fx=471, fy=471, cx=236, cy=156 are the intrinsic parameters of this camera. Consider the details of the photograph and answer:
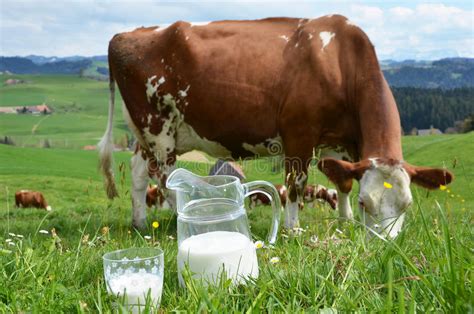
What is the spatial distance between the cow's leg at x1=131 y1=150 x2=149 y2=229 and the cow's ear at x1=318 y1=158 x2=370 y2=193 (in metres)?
3.47

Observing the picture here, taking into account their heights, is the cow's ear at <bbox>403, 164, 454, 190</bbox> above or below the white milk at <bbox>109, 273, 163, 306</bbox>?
above

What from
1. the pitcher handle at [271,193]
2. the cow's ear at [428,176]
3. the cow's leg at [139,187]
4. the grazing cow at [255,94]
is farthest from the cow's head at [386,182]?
the cow's leg at [139,187]

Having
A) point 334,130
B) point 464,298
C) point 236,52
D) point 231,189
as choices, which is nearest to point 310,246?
point 231,189

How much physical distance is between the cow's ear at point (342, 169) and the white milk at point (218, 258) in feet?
7.77

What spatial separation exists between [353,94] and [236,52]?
174 cm

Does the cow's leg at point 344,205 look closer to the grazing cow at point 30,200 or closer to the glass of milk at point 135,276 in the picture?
the glass of milk at point 135,276

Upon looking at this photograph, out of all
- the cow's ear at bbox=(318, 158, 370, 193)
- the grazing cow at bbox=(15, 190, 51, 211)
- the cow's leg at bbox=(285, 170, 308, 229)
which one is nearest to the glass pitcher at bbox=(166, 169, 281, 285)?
the cow's ear at bbox=(318, 158, 370, 193)

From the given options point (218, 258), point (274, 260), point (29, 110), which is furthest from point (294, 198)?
point (29, 110)

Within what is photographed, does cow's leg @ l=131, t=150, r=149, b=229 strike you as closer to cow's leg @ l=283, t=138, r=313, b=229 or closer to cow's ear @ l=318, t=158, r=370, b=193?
cow's leg @ l=283, t=138, r=313, b=229

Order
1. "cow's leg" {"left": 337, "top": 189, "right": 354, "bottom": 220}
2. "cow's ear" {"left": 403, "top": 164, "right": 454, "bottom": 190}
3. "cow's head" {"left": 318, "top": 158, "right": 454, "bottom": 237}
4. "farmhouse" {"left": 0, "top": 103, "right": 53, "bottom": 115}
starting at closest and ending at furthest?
"cow's head" {"left": 318, "top": 158, "right": 454, "bottom": 237} < "cow's ear" {"left": 403, "top": 164, "right": 454, "bottom": 190} < "cow's leg" {"left": 337, "top": 189, "right": 354, "bottom": 220} < "farmhouse" {"left": 0, "top": 103, "right": 53, "bottom": 115}

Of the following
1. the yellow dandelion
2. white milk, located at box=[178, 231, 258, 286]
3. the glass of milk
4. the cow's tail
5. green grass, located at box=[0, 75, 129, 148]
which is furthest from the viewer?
green grass, located at box=[0, 75, 129, 148]

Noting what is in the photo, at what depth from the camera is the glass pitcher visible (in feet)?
7.55

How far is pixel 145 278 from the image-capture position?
7.02 ft

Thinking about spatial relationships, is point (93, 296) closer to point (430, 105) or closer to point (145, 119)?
point (145, 119)
